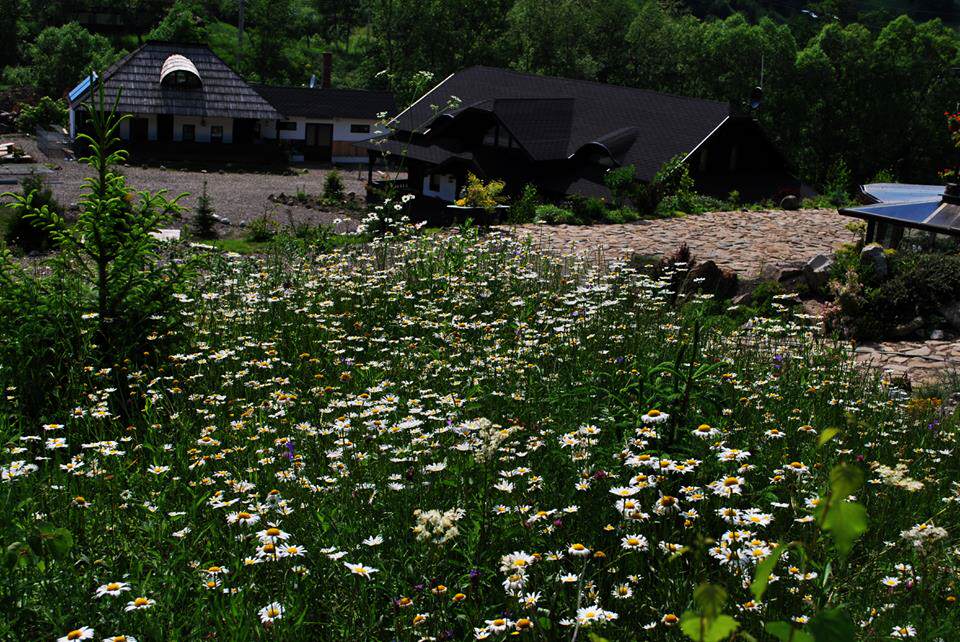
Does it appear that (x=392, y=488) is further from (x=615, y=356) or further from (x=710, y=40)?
(x=710, y=40)

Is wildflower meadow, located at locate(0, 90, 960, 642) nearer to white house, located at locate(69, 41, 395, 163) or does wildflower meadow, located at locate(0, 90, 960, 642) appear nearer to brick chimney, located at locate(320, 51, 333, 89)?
white house, located at locate(69, 41, 395, 163)

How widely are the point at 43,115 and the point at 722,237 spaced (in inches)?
1716

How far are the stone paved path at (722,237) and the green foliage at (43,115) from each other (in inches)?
1538

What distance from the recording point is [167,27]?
6153 centimetres

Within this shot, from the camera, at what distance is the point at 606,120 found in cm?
3494

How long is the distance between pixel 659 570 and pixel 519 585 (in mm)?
1076

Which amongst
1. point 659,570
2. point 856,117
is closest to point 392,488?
point 659,570

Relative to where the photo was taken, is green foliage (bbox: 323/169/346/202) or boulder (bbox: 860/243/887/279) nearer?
boulder (bbox: 860/243/887/279)

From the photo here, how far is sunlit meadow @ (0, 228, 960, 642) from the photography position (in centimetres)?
364

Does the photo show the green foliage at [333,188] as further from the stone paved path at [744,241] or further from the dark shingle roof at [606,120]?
the stone paved path at [744,241]

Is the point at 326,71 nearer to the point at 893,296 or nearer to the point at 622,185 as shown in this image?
the point at 622,185

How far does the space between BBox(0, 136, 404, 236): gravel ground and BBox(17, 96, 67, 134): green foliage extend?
2.12 m

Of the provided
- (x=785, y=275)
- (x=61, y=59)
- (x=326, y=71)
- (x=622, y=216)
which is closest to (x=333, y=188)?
(x=622, y=216)

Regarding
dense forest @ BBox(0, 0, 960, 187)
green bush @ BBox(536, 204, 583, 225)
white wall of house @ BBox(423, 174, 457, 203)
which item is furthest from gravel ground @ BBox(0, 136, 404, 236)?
green bush @ BBox(536, 204, 583, 225)
